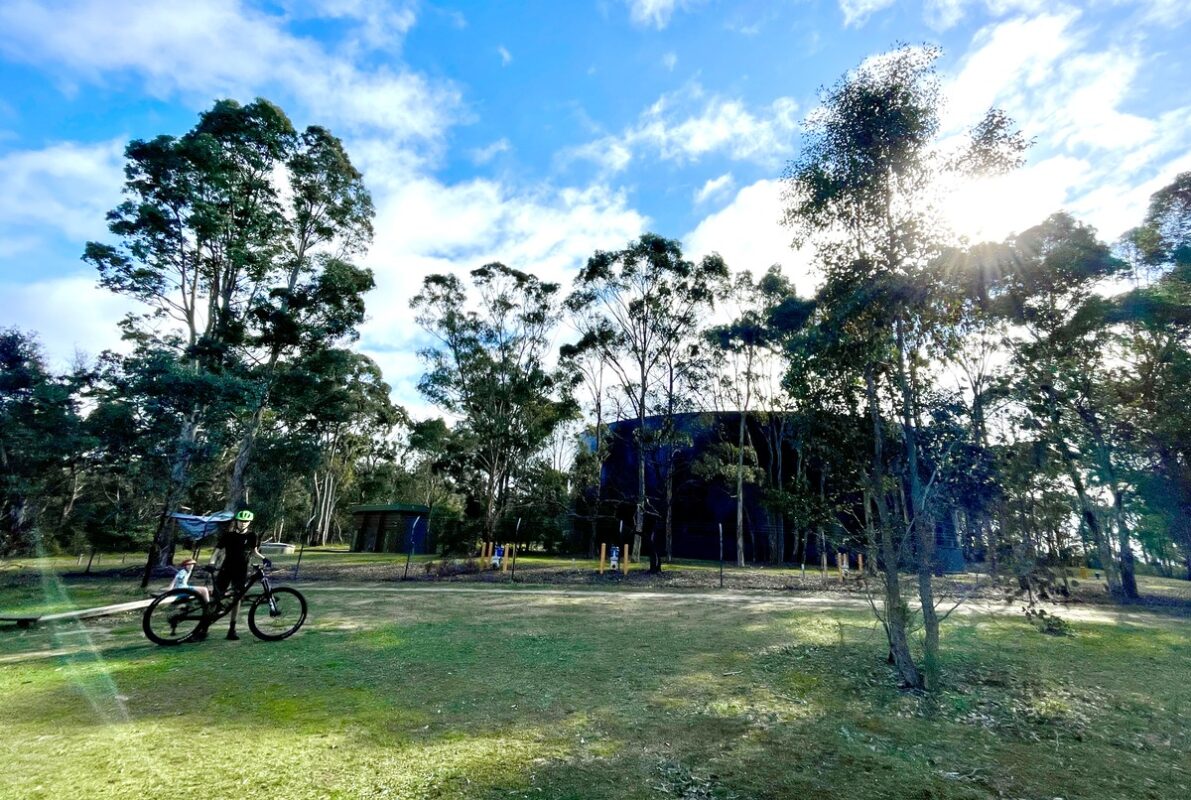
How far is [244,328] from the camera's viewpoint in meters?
20.6

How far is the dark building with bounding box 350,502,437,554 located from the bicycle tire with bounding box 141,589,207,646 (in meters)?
27.6

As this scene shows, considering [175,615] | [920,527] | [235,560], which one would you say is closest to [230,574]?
[235,560]

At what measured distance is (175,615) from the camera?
7516 mm

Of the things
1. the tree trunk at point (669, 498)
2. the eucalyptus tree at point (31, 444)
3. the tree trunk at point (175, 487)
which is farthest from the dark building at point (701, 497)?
the eucalyptus tree at point (31, 444)

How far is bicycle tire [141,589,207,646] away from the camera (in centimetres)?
738

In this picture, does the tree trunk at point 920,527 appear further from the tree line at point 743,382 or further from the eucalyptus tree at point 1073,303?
the eucalyptus tree at point 1073,303

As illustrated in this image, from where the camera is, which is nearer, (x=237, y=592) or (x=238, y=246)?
(x=237, y=592)

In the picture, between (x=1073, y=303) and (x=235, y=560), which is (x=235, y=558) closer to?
(x=235, y=560)

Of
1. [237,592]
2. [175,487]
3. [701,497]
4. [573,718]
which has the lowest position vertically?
[573,718]

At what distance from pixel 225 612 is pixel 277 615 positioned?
2.40ft

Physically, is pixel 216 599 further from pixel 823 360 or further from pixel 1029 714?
pixel 1029 714

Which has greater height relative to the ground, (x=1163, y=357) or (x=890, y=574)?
(x=1163, y=357)

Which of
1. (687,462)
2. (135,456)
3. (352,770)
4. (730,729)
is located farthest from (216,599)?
(687,462)

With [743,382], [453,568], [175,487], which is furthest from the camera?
[743,382]
